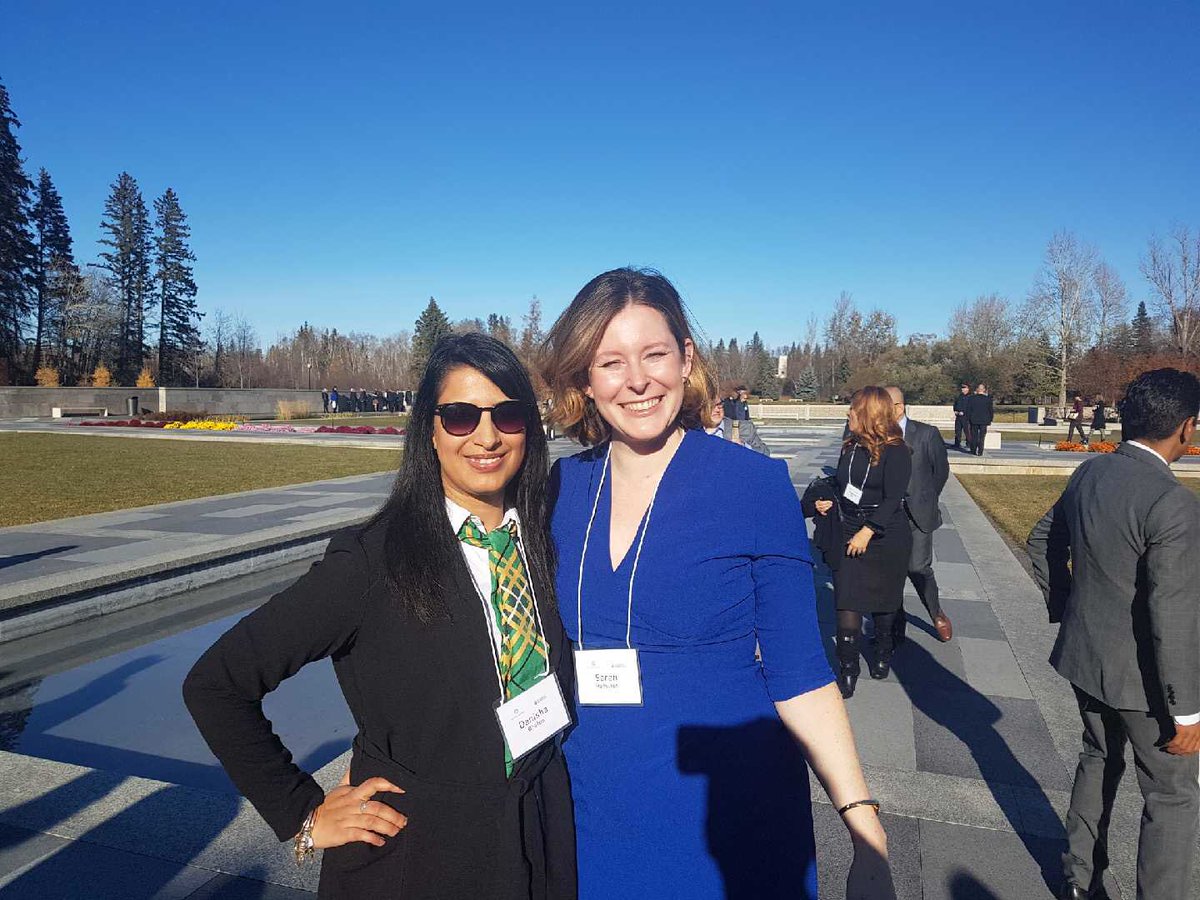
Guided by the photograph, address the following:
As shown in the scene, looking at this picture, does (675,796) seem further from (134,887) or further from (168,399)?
(168,399)

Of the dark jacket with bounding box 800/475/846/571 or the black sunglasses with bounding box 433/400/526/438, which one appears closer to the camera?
the black sunglasses with bounding box 433/400/526/438

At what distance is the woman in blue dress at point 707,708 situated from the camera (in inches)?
63.2

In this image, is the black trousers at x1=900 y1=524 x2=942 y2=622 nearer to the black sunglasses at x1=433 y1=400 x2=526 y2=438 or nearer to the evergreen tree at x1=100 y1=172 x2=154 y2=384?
the black sunglasses at x1=433 y1=400 x2=526 y2=438

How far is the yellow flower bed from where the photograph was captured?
105 ft

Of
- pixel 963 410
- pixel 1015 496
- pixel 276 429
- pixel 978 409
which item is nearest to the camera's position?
pixel 1015 496

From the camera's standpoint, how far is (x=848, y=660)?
5.03m

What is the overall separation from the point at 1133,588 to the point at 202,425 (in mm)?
35758

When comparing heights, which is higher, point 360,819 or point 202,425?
point 202,425

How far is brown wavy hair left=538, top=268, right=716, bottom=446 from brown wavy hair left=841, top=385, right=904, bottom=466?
3292 millimetres

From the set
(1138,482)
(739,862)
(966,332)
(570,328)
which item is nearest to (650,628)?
(739,862)

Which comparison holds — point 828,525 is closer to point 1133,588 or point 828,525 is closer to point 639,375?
point 1133,588

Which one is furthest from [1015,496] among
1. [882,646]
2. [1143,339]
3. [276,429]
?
[1143,339]

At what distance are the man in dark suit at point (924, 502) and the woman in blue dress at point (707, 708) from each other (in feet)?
14.2

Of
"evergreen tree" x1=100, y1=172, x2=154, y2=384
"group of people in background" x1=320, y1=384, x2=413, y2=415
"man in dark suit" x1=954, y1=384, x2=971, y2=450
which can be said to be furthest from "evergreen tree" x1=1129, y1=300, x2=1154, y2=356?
"evergreen tree" x1=100, y1=172, x2=154, y2=384
